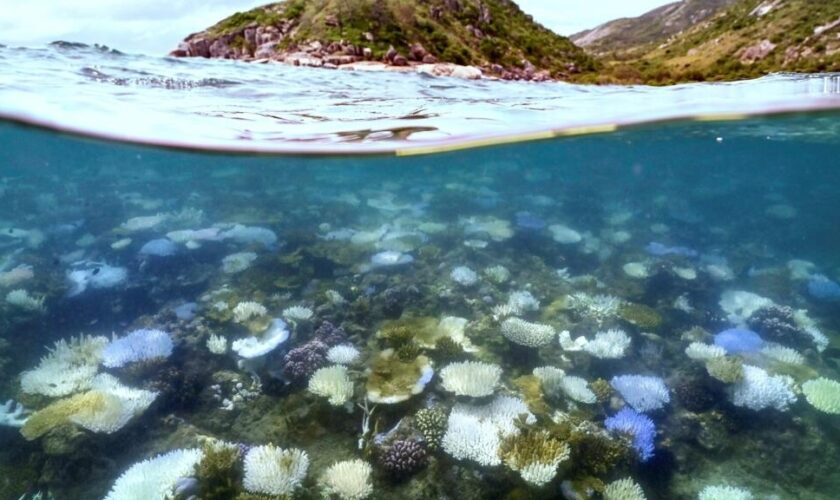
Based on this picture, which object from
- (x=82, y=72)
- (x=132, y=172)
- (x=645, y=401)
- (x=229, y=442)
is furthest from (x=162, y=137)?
(x=132, y=172)

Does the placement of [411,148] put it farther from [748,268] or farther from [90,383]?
[748,268]

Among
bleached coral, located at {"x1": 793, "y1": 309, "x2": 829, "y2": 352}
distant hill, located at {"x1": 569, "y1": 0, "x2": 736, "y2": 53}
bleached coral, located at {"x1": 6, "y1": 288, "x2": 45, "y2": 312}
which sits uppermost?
distant hill, located at {"x1": 569, "y1": 0, "x2": 736, "y2": 53}

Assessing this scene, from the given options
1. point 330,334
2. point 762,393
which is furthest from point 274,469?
point 762,393

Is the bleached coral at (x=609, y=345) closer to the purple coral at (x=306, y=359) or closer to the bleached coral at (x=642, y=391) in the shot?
the bleached coral at (x=642, y=391)

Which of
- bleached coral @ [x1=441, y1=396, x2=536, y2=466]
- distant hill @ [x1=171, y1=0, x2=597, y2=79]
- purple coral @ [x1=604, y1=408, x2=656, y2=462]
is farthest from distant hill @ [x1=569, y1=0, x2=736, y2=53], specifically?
bleached coral @ [x1=441, y1=396, x2=536, y2=466]

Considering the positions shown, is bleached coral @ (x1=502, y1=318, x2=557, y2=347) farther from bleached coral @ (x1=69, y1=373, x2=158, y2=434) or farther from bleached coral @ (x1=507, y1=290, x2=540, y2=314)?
bleached coral @ (x1=69, y1=373, x2=158, y2=434)
